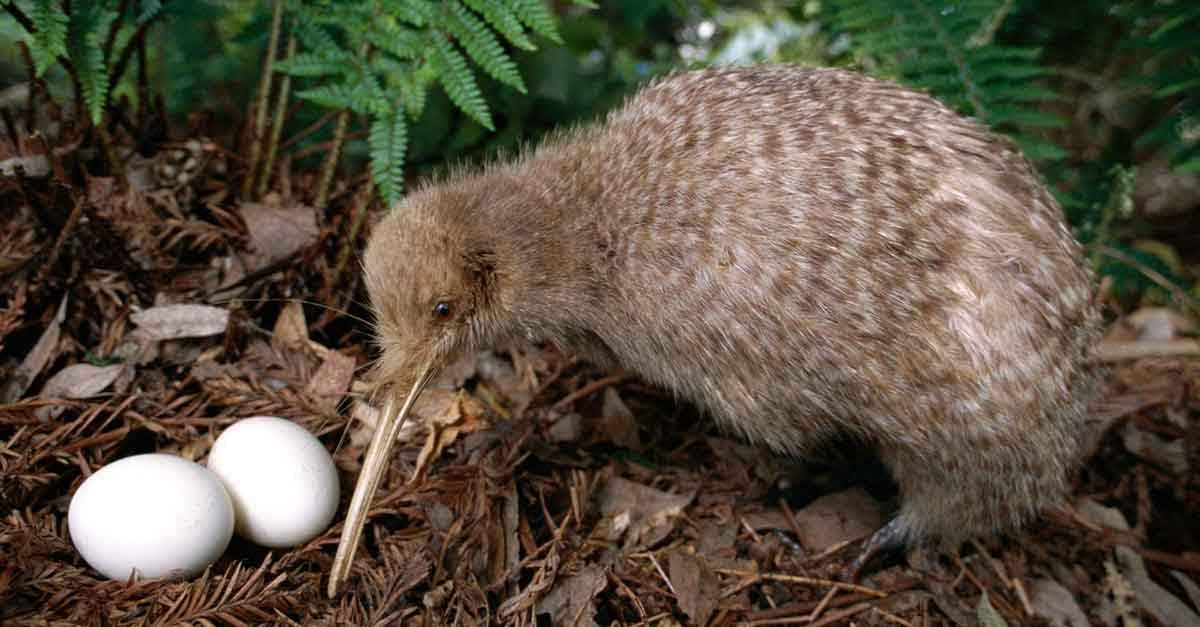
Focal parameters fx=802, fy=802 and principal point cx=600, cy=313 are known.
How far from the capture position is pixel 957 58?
323cm

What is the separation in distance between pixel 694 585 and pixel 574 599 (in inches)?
14.9

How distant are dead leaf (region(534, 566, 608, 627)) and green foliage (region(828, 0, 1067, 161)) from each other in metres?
2.31

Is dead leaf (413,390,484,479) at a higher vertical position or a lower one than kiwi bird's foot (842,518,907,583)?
higher

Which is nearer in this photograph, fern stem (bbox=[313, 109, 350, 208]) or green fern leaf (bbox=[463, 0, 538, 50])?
green fern leaf (bbox=[463, 0, 538, 50])

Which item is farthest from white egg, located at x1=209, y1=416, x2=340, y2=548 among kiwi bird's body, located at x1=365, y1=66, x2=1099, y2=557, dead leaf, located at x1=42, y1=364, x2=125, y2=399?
dead leaf, located at x1=42, y1=364, x2=125, y2=399

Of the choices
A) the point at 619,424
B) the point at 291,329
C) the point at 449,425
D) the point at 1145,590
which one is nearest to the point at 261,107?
the point at 291,329

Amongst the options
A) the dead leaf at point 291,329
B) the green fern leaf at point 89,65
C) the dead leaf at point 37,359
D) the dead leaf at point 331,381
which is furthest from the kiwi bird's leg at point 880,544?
the green fern leaf at point 89,65

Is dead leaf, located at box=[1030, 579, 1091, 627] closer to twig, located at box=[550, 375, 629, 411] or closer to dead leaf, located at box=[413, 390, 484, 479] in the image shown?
twig, located at box=[550, 375, 629, 411]

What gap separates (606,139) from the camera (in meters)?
2.70

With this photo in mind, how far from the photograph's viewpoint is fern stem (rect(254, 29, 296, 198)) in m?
2.98

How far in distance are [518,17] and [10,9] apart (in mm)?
1499

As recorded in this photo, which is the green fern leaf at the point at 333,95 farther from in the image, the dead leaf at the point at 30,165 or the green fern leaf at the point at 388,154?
the dead leaf at the point at 30,165

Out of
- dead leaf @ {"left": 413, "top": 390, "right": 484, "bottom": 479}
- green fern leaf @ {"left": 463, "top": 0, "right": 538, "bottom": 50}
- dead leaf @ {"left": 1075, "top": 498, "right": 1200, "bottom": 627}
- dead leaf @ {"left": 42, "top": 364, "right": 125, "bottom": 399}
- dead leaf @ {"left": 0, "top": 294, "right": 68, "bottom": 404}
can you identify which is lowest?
dead leaf @ {"left": 1075, "top": 498, "right": 1200, "bottom": 627}

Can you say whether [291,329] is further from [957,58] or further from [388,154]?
[957,58]
